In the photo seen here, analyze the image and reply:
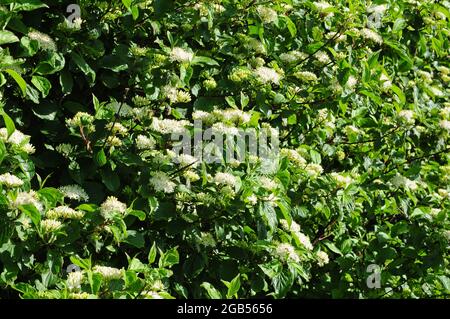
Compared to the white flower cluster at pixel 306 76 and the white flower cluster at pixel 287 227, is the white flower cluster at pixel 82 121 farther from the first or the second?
the white flower cluster at pixel 306 76

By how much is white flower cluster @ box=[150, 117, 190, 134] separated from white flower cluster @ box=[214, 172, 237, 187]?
0.20 metres

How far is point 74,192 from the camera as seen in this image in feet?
7.12

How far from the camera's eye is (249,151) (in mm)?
2293

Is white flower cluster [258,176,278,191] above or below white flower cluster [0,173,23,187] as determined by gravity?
below

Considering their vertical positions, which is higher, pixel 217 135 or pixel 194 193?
pixel 217 135

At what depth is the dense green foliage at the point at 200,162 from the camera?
76.2 inches

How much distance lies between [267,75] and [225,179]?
510 millimetres

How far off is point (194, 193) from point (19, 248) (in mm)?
588

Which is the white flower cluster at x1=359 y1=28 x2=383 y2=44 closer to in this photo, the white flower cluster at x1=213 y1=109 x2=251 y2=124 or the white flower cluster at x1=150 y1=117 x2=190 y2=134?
the white flower cluster at x1=213 y1=109 x2=251 y2=124

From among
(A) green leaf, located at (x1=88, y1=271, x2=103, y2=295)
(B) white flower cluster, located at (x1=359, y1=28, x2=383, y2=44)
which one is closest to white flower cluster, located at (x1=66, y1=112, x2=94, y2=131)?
(A) green leaf, located at (x1=88, y1=271, x2=103, y2=295)

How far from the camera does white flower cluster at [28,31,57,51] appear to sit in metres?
2.20

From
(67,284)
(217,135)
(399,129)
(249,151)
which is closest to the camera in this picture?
(67,284)
